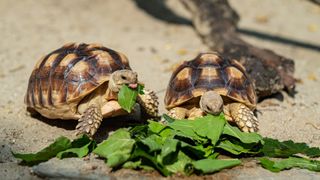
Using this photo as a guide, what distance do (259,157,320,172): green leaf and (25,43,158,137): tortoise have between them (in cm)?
106

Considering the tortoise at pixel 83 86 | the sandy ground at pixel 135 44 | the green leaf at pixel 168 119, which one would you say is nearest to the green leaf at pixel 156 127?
the green leaf at pixel 168 119

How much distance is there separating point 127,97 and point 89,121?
0.31 m

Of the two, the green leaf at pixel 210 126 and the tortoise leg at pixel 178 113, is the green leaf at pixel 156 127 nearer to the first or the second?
the green leaf at pixel 210 126

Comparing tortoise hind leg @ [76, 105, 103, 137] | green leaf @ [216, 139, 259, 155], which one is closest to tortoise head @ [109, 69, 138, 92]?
tortoise hind leg @ [76, 105, 103, 137]

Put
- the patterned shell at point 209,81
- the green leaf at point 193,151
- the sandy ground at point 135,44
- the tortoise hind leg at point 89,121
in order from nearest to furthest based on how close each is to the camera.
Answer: the green leaf at point 193,151 < the tortoise hind leg at point 89,121 < the patterned shell at point 209,81 < the sandy ground at point 135,44

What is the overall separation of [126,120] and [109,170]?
111cm

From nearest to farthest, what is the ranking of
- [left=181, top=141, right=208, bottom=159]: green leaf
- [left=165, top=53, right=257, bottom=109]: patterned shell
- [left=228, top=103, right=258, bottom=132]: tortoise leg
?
[left=181, top=141, right=208, bottom=159]: green leaf
[left=228, top=103, right=258, bottom=132]: tortoise leg
[left=165, top=53, right=257, bottom=109]: patterned shell

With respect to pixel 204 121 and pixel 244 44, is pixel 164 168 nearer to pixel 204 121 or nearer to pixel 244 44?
pixel 204 121

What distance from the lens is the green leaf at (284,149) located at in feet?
12.6

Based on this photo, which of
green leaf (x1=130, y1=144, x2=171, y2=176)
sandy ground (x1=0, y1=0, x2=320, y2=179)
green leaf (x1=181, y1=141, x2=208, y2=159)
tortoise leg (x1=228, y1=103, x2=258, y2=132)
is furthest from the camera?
sandy ground (x1=0, y1=0, x2=320, y2=179)

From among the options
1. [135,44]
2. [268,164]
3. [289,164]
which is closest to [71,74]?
[268,164]

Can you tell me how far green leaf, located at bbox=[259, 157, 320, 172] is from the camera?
12.0ft

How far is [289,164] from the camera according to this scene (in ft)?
12.1

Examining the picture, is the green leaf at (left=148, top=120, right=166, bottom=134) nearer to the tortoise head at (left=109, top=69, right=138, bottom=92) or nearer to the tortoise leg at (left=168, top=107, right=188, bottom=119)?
the tortoise head at (left=109, top=69, right=138, bottom=92)
